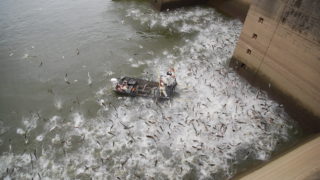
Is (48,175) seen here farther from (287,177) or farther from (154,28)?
(154,28)

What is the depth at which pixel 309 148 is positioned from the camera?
13.7m

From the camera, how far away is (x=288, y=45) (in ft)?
53.5

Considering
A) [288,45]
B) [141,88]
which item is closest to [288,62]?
[288,45]

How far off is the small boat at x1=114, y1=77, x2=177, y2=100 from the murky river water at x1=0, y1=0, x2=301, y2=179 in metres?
0.51

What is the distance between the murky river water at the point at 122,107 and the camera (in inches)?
570

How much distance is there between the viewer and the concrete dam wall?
15.1 m

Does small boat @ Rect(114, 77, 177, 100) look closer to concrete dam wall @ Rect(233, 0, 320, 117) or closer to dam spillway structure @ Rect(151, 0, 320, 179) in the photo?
dam spillway structure @ Rect(151, 0, 320, 179)

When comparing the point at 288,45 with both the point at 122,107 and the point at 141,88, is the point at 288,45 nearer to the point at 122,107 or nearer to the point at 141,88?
the point at 141,88

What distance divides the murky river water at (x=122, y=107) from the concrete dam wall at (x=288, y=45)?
1818mm

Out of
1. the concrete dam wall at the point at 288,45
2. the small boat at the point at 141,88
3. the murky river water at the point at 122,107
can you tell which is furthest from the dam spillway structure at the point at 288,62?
the small boat at the point at 141,88

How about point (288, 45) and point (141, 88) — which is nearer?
point (288, 45)

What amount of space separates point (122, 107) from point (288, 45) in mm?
11028

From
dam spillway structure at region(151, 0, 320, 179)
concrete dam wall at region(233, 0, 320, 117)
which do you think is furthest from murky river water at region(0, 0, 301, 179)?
concrete dam wall at region(233, 0, 320, 117)

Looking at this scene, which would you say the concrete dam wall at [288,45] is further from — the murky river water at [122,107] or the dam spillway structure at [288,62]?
the murky river water at [122,107]
